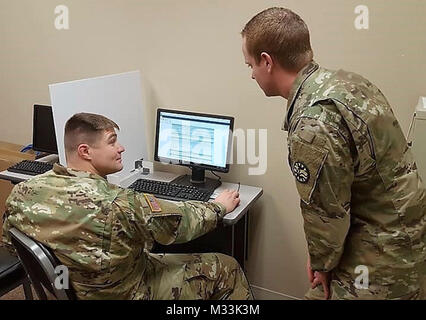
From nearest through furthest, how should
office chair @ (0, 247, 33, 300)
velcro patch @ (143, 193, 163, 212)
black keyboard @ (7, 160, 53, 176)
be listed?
velcro patch @ (143, 193, 163, 212), office chair @ (0, 247, 33, 300), black keyboard @ (7, 160, 53, 176)

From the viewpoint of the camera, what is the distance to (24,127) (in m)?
3.28

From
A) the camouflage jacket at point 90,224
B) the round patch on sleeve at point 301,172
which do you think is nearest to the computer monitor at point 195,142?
the camouflage jacket at point 90,224

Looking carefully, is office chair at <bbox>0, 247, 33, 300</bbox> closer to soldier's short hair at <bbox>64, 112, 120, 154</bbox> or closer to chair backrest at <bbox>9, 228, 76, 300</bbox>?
chair backrest at <bbox>9, 228, 76, 300</bbox>

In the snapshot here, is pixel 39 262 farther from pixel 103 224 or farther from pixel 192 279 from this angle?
pixel 192 279

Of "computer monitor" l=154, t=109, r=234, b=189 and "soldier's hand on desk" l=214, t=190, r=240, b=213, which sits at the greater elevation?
"computer monitor" l=154, t=109, r=234, b=189

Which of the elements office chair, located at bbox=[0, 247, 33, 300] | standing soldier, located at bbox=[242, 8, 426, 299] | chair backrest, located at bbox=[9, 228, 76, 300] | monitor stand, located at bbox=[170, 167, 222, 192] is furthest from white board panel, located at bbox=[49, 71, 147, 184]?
standing soldier, located at bbox=[242, 8, 426, 299]

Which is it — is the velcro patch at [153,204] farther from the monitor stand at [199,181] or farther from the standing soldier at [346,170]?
→ the monitor stand at [199,181]

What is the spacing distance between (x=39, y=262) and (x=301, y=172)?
86 centimetres

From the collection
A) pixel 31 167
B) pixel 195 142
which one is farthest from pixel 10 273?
pixel 195 142

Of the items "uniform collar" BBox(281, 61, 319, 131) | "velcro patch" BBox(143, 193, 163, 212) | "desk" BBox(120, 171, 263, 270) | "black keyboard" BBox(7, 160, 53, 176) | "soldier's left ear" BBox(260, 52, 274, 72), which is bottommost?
"desk" BBox(120, 171, 263, 270)

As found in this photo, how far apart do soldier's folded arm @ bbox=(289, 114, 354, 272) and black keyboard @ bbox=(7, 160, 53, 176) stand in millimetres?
1774

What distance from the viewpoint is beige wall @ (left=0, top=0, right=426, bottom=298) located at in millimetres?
2121

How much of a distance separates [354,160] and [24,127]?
8.58 ft

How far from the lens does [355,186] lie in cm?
141
